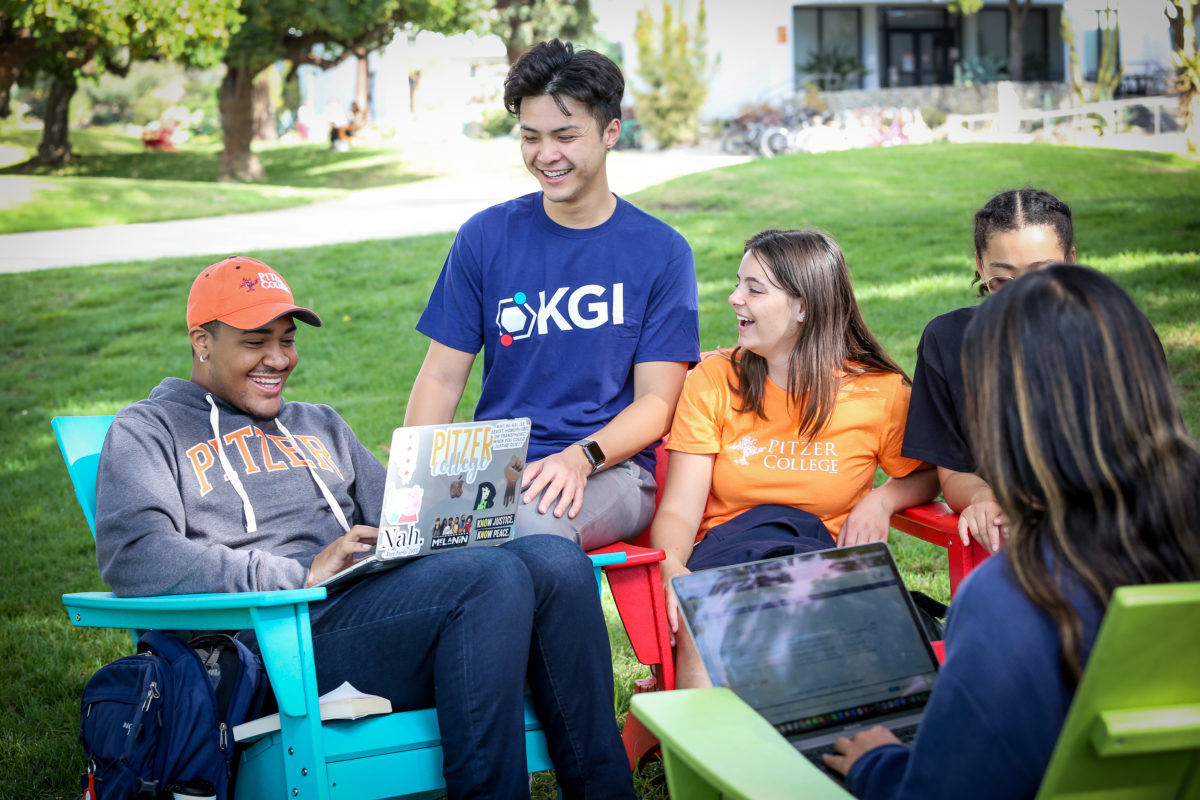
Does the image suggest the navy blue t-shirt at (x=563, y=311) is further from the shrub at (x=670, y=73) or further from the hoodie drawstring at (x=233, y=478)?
the shrub at (x=670, y=73)

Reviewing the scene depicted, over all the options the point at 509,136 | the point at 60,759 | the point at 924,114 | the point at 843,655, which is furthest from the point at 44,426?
the point at 509,136

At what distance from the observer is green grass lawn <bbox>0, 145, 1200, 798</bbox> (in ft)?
12.7

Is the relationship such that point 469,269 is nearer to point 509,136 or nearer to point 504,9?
point 504,9

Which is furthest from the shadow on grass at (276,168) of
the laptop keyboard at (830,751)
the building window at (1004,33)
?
the laptop keyboard at (830,751)

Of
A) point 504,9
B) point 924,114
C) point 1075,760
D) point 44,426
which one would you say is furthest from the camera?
point 504,9

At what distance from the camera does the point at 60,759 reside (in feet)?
9.93

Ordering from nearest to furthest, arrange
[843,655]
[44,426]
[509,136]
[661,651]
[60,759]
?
[843,655]
[661,651]
[60,759]
[44,426]
[509,136]

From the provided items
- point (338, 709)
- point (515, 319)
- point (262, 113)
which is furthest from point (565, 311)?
point (262, 113)

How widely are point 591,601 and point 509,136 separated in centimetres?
2853

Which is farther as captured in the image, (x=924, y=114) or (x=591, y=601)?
(x=924, y=114)

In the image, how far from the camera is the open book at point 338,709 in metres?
2.23

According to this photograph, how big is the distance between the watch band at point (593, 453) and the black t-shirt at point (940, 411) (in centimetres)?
79

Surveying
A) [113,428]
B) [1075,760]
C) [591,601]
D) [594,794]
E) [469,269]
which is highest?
[469,269]

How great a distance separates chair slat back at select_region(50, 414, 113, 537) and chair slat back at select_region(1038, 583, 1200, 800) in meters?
2.31
